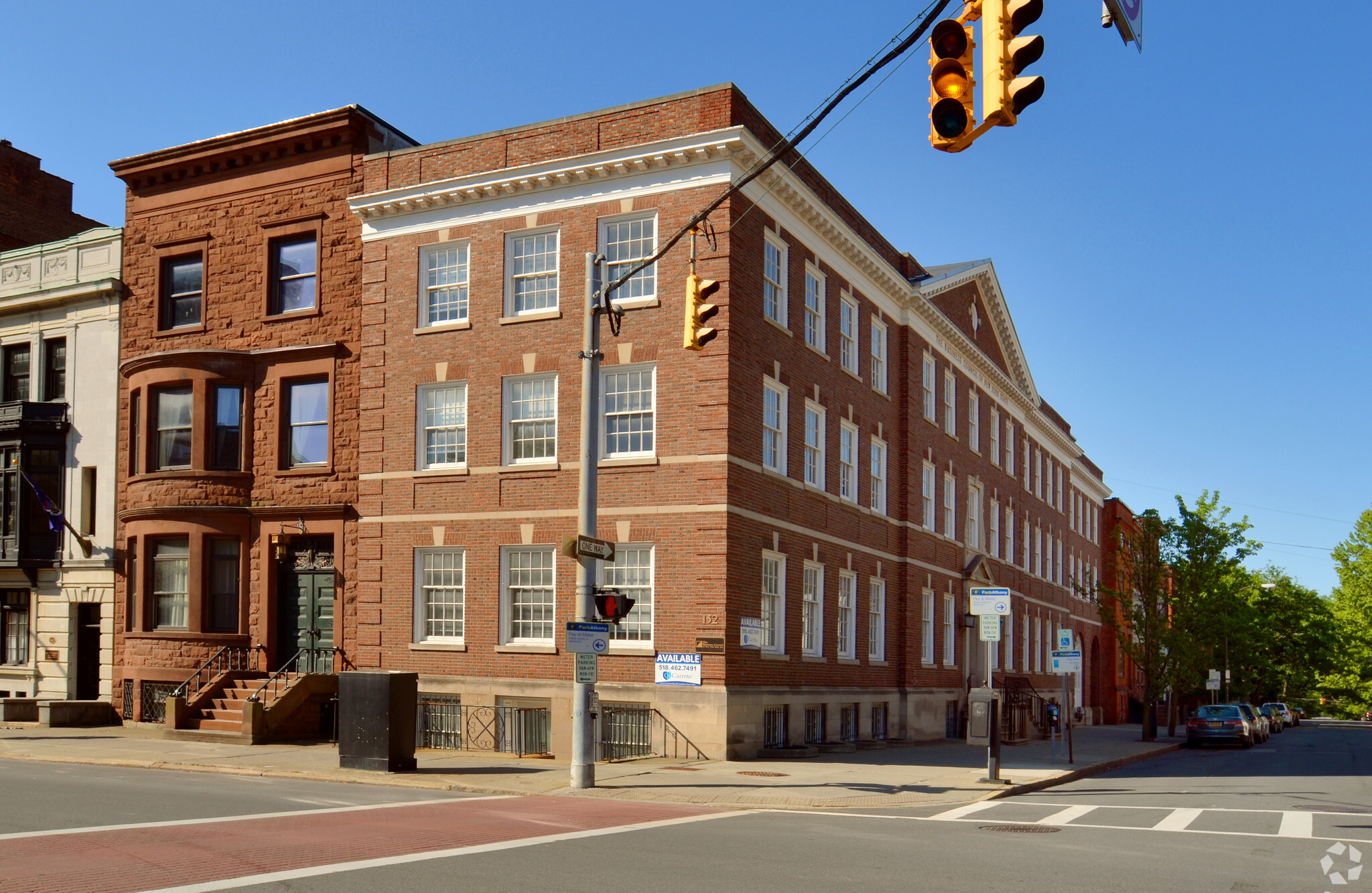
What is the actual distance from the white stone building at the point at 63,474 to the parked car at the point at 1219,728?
3366 cm

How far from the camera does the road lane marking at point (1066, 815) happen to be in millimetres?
16281

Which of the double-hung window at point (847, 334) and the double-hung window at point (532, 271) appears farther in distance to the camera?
the double-hung window at point (847, 334)

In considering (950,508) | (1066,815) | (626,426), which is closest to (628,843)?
(1066,815)

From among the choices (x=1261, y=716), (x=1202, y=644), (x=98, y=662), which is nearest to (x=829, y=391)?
(x=98, y=662)

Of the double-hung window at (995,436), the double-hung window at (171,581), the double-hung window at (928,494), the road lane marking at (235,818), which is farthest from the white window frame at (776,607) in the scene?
the double-hung window at (995,436)

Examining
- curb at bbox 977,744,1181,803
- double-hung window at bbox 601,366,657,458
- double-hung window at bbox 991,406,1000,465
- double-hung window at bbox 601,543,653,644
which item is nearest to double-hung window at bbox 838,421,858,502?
double-hung window at bbox 601,366,657,458

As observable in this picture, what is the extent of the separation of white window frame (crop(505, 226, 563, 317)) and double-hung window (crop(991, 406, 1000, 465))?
916 inches

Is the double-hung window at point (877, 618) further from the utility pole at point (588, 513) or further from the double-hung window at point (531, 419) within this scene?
the utility pole at point (588, 513)

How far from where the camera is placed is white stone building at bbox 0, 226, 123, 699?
31.8 meters

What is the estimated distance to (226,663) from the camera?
28.6 metres

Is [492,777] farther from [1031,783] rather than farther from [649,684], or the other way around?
[1031,783]

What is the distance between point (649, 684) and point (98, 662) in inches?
632

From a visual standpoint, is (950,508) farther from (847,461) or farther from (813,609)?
(813,609)

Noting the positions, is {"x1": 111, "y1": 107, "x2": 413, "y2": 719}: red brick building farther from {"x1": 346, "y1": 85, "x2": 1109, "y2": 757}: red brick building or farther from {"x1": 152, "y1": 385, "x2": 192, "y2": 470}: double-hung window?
{"x1": 346, "y1": 85, "x2": 1109, "y2": 757}: red brick building
